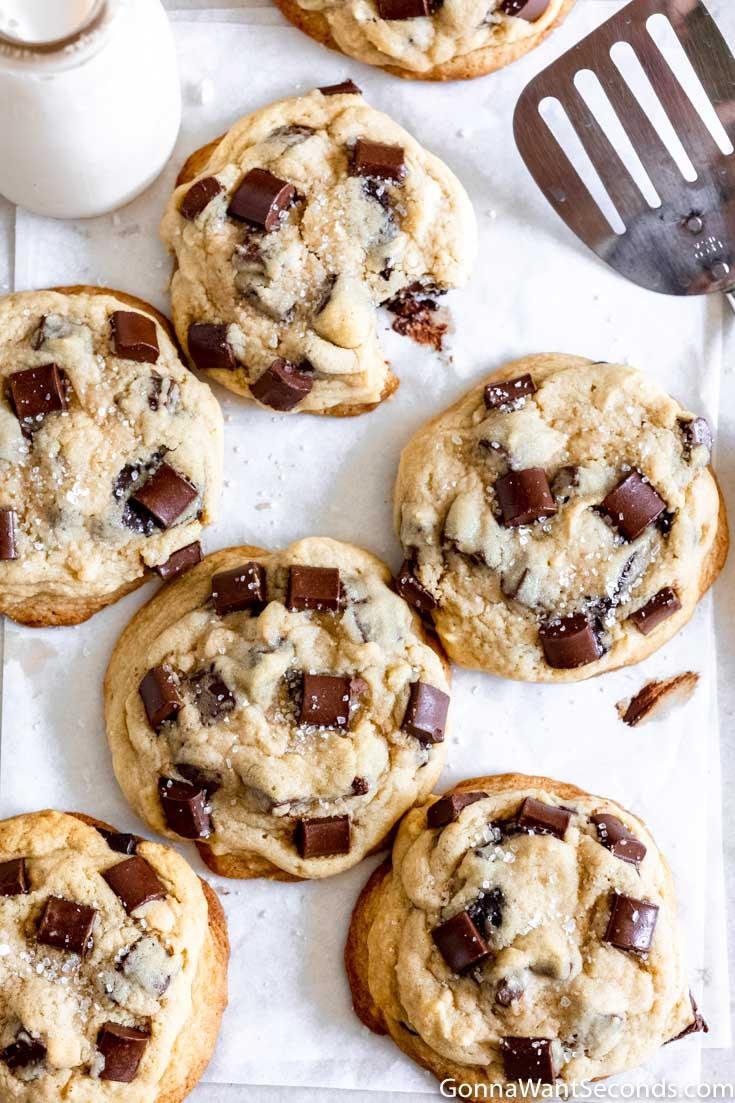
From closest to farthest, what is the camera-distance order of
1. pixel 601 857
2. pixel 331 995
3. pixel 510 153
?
pixel 601 857
pixel 331 995
pixel 510 153

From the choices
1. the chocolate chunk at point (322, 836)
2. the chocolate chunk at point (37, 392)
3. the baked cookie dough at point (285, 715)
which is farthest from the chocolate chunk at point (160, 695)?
the chocolate chunk at point (37, 392)

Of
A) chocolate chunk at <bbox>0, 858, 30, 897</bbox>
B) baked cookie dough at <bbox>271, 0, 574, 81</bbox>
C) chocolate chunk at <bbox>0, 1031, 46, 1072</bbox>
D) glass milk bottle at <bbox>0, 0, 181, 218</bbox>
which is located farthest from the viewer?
baked cookie dough at <bbox>271, 0, 574, 81</bbox>

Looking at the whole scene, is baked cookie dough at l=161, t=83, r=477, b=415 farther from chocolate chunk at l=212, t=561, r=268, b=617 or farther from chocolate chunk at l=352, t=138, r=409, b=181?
chocolate chunk at l=212, t=561, r=268, b=617

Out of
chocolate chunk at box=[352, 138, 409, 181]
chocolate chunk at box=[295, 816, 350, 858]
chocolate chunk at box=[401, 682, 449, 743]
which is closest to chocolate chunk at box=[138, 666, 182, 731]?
chocolate chunk at box=[295, 816, 350, 858]

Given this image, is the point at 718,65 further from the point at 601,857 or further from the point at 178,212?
the point at 601,857

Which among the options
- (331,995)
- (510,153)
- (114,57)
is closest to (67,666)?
(331,995)

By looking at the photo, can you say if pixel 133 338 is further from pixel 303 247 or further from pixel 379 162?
pixel 379 162
